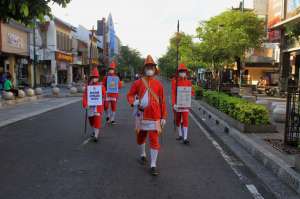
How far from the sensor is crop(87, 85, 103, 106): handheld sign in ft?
29.3

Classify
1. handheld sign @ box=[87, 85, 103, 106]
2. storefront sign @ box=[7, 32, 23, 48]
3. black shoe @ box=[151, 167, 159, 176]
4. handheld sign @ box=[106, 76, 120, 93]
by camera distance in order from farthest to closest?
storefront sign @ box=[7, 32, 23, 48]
handheld sign @ box=[106, 76, 120, 93]
handheld sign @ box=[87, 85, 103, 106]
black shoe @ box=[151, 167, 159, 176]

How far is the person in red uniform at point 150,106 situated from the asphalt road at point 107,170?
1.92 ft

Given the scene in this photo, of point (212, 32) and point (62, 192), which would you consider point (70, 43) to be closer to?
point (212, 32)

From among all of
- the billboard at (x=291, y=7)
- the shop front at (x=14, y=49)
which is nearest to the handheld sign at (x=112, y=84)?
the billboard at (x=291, y=7)

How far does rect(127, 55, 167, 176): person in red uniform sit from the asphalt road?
23.0 inches

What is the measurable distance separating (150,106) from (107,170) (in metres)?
1.32

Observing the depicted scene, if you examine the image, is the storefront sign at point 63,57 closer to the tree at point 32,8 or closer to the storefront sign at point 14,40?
the storefront sign at point 14,40

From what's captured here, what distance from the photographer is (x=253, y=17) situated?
33312 mm

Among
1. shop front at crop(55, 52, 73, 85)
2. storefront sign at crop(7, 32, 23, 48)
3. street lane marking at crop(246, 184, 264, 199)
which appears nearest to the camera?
street lane marking at crop(246, 184, 264, 199)

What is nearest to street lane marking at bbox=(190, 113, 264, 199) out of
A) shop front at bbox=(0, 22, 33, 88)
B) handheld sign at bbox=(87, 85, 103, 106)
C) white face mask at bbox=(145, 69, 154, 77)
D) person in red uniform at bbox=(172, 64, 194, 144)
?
person in red uniform at bbox=(172, 64, 194, 144)

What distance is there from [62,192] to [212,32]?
17.4 m

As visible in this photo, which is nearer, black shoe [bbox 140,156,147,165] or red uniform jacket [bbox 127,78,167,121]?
red uniform jacket [bbox 127,78,167,121]

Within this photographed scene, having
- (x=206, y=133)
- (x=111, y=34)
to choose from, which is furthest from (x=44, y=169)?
(x=111, y=34)

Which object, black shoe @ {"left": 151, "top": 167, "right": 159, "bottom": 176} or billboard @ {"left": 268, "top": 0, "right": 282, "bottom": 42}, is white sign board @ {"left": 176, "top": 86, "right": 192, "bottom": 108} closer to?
black shoe @ {"left": 151, "top": 167, "right": 159, "bottom": 176}
